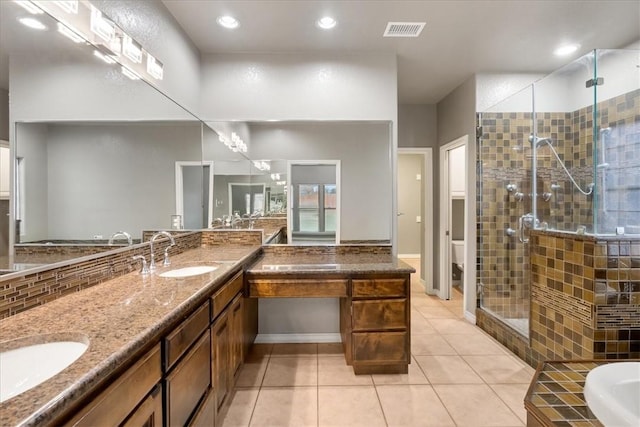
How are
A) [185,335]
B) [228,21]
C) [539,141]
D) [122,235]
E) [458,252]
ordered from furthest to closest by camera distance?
[458,252], [539,141], [228,21], [122,235], [185,335]

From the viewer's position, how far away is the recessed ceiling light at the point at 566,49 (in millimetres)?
2894

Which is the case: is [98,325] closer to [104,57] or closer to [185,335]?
[185,335]

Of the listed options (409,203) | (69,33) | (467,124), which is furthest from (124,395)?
(409,203)

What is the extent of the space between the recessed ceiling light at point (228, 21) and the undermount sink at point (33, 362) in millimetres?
2402

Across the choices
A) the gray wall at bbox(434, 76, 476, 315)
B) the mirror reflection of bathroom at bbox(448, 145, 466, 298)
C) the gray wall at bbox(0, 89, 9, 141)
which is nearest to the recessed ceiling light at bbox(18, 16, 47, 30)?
the gray wall at bbox(0, 89, 9, 141)

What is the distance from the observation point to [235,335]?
2.08 m

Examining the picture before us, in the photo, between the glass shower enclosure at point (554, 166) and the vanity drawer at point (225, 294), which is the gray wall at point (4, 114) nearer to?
the vanity drawer at point (225, 294)

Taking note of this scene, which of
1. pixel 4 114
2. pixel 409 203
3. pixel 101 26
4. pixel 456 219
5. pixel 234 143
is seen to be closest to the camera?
pixel 4 114

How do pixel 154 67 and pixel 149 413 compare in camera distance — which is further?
pixel 154 67

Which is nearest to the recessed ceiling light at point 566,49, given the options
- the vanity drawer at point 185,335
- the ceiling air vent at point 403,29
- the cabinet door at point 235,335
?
the ceiling air vent at point 403,29

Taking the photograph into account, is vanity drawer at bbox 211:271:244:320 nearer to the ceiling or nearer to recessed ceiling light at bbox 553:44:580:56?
the ceiling

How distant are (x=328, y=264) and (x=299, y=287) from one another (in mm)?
339

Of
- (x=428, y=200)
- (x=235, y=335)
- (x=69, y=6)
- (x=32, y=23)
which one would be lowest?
(x=235, y=335)

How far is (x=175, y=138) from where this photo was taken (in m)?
2.43
